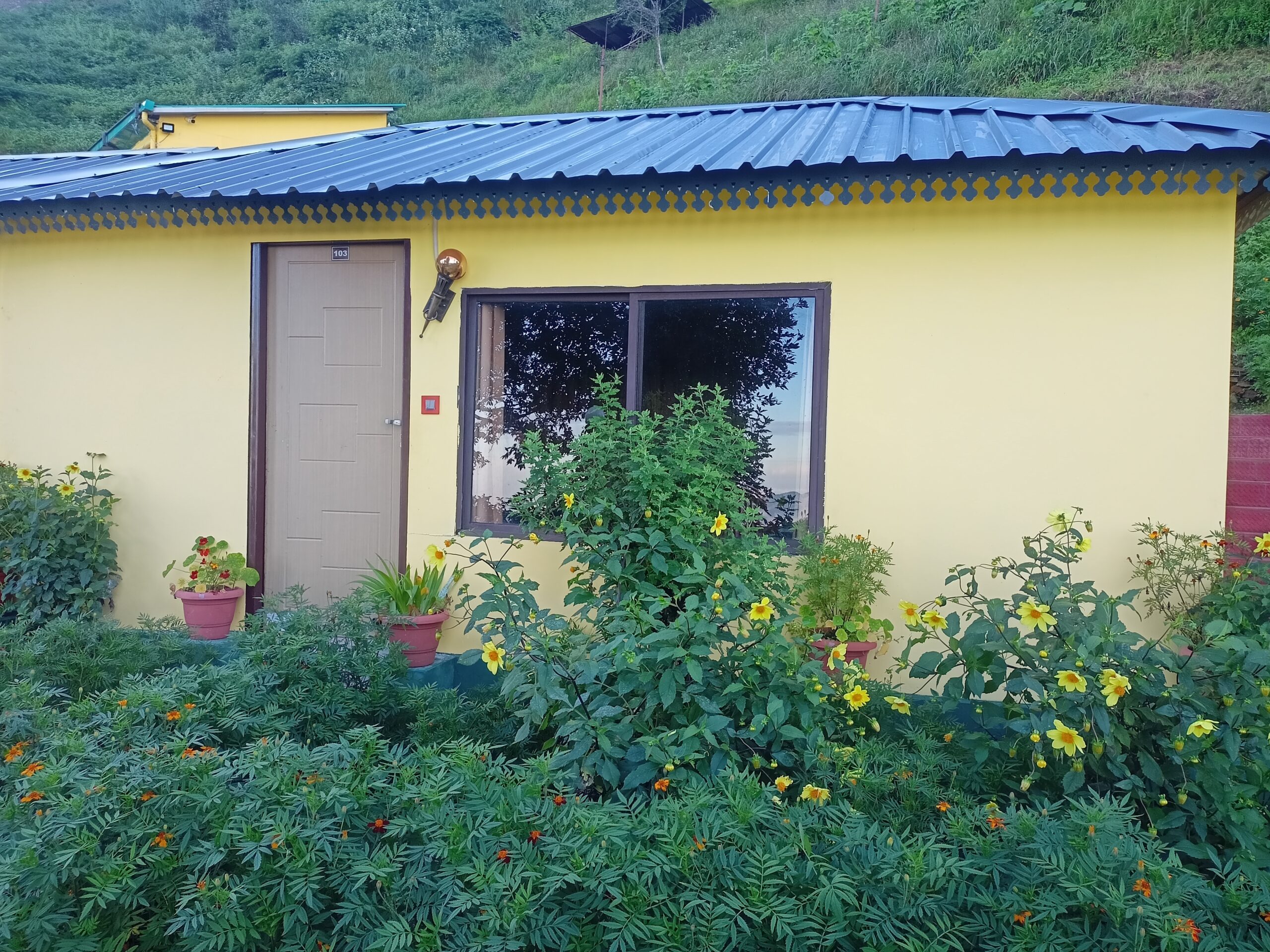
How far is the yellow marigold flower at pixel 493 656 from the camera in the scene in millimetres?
3131

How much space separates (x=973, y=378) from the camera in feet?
14.3

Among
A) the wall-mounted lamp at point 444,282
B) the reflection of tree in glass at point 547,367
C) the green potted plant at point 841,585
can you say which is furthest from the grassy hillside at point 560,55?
the wall-mounted lamp at point 444,282

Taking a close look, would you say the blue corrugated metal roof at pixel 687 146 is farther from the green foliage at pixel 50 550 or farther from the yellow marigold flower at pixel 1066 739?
Result: the yellow marigold flower at pixel 1066 739

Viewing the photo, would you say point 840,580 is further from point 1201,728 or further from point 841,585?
point 1201,728

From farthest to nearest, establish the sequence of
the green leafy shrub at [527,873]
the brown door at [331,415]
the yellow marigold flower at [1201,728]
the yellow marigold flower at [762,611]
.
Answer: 1. the brown door at [331,415]
2. the yellow marigold flower at [762,611]
3. the yellow marigold flower at [1201,728]
4. the green leafy shrub at [527,873]

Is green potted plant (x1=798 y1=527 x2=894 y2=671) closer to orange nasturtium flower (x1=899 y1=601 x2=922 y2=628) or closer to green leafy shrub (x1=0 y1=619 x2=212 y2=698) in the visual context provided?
orange nasturtium flower (x1=899 y1=601 x2=922 y2=628)

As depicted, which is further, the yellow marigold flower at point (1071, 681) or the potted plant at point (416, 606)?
the potted plant at point (416, 606)

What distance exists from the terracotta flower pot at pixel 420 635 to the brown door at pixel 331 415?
0.70 meters

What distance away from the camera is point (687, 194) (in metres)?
4.34

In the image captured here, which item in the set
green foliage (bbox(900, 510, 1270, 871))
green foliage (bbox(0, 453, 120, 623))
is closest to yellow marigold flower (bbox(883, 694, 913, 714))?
green foliage (bbox(900, 510, 1270, 871))

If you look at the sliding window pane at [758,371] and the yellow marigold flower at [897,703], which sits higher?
the sliding window pane at [758,371]

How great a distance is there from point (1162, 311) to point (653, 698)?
2.90 metres

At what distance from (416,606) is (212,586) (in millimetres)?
1308

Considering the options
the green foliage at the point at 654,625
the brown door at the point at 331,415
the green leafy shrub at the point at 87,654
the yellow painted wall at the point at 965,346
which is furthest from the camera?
the brown door at the point at 331,415
